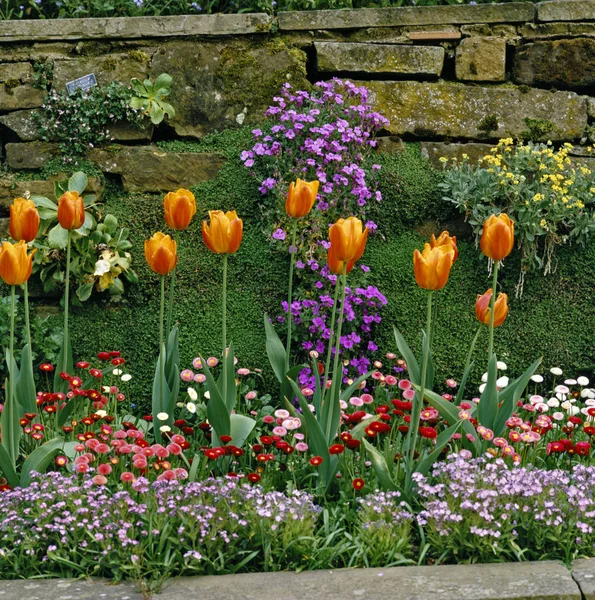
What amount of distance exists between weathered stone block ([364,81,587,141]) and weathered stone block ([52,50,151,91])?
51.9 inches

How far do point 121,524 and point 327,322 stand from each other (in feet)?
6.50

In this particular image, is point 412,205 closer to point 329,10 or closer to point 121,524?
point 329,10

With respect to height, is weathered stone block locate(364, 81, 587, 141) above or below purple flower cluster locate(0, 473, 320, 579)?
above

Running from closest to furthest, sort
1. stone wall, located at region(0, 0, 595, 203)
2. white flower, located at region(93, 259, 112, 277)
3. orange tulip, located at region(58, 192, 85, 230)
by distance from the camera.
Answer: orange tulip, located at region(58, 192, 85, 230) < white flower, located at region(93, 259, 112, 277) < stone wall, located at region(0, 0, 595, 203)

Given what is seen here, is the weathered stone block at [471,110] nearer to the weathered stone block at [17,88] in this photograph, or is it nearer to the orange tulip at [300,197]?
the weathered stone block at [17,88]

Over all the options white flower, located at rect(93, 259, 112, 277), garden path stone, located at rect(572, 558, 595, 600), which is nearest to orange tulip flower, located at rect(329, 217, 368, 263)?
garden path stone, located at rect(572, 558, 595, 600)

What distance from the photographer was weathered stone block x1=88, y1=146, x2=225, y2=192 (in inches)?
197

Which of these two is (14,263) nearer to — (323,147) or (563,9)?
(323,147)

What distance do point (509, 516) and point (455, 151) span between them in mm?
2809

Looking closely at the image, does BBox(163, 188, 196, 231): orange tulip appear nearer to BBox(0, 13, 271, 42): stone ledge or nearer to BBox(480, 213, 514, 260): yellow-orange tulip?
BBox(480, 213, 514, 260): yellow-orange tulip

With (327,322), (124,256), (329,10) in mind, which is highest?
(329,10)

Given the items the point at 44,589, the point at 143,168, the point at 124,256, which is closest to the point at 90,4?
the point at 143,168

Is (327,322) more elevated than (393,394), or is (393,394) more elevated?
(327,322)

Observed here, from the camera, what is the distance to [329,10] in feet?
17.2
